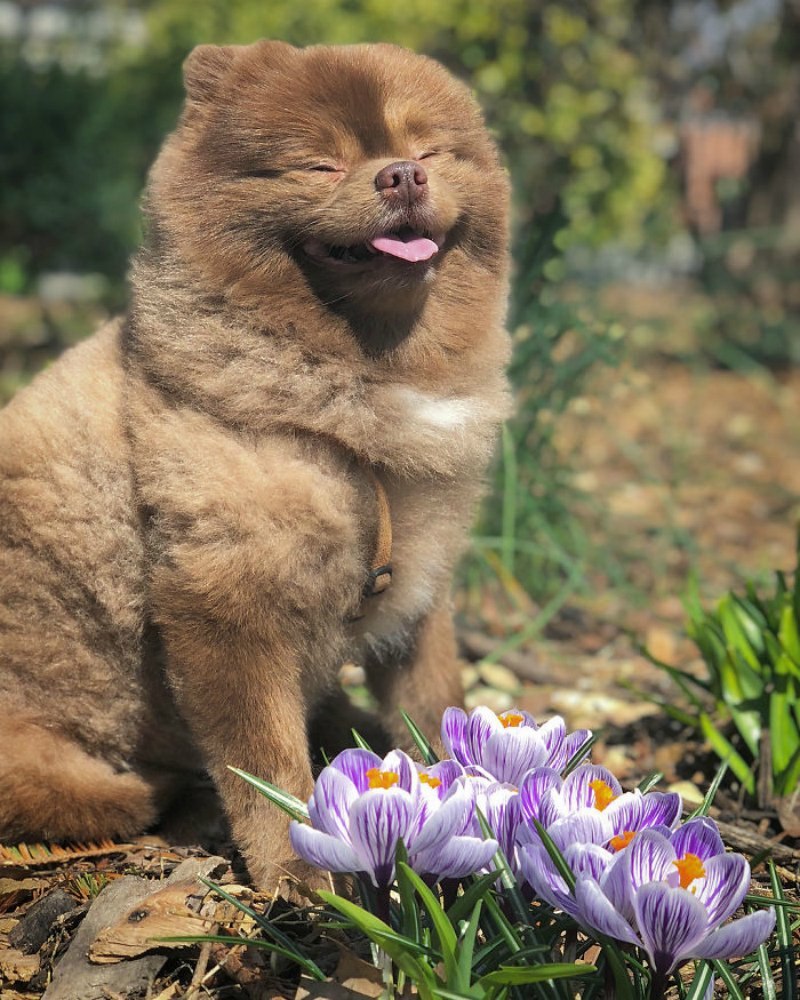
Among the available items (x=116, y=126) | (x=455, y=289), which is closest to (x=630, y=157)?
(x=116, y=126)

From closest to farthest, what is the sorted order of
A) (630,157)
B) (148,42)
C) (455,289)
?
(455,289)
(630,157)
(148,42)

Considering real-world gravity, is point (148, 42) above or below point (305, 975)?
above

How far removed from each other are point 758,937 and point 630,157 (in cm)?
669

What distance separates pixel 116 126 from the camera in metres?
7.71

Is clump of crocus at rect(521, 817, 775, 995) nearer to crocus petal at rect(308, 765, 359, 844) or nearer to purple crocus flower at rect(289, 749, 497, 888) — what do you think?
purple crocus flower at rect(289, 749, 497, 888)

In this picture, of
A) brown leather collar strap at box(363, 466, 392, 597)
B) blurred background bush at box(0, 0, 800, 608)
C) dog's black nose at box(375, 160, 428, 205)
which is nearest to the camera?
dog's black nose at box(375, 160, 428, 205)

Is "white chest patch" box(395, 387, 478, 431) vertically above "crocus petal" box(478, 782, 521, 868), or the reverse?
"white chest patch" box(395, 387, 478, 431)

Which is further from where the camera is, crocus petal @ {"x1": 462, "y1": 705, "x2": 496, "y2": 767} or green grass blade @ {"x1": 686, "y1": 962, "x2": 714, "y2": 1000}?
crocus petal @ {"x1": 462, "y1": 705, "x2": 496, "y2": 767}

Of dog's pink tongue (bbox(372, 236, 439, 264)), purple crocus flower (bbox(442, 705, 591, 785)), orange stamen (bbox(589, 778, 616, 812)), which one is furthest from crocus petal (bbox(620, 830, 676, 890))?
dog's pink tongue (bbox(372, 236, 439, 264))

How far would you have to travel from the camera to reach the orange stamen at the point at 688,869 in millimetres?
1496

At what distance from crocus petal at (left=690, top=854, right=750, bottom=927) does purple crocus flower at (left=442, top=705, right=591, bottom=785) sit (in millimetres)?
332

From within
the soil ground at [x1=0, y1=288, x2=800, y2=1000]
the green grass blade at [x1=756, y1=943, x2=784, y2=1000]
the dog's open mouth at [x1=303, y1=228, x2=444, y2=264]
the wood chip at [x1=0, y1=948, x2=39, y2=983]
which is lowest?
the soil ground at [x1=0, y1=288, x2=800, y2=1000]

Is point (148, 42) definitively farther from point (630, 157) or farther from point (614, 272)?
point (614, 272)

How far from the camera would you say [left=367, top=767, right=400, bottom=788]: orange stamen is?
160 cm
